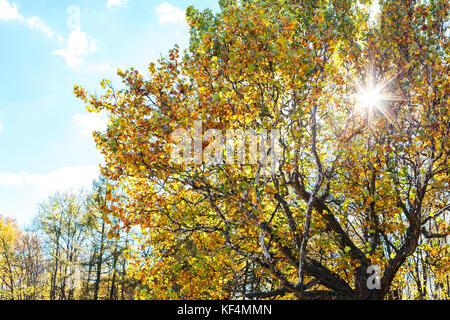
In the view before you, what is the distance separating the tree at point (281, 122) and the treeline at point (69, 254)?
1736cm

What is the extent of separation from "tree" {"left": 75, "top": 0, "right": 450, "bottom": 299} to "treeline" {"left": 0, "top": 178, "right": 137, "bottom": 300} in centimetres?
1736

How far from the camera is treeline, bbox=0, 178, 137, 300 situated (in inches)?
915

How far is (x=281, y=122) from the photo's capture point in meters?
6.00

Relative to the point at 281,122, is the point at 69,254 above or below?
below

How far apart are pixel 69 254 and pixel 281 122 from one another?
29.7 meters

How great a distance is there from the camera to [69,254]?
92.6 ft

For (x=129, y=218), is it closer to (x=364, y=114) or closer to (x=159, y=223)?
(x=159, y=223)

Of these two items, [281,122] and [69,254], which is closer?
[281,122]

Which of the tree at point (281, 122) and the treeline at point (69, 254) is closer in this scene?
the tree at point (281, 122)

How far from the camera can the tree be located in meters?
6.02

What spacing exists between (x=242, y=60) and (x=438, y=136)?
4416mm

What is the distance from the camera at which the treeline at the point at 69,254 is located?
915 inches

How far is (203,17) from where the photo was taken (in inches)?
277

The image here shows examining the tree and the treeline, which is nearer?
the tree
